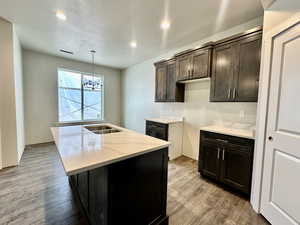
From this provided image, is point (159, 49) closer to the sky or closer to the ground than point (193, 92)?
closer to the sky

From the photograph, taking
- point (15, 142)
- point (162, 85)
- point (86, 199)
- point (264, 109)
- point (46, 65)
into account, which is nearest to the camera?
point (86, 199)

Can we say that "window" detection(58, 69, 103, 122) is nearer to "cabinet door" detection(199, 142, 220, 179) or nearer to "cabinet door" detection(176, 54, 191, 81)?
"cabinet door" detection(176, 54, 191, 81)

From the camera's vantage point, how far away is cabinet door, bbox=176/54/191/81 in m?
2.96

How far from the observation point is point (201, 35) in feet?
9.55

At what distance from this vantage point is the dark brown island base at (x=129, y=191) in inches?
43.6

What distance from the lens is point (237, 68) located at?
2.23 meters

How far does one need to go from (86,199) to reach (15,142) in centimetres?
248

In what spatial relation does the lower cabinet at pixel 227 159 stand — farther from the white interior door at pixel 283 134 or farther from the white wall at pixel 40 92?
the white wall at pixel 40 92

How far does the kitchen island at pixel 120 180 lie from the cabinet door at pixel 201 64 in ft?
6.16

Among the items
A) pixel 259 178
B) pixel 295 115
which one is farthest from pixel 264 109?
pixel 259 178

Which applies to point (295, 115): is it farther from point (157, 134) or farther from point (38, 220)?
point (38, 220)

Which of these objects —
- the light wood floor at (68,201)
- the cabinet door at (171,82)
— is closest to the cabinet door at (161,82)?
the cabinet door at (171,82)

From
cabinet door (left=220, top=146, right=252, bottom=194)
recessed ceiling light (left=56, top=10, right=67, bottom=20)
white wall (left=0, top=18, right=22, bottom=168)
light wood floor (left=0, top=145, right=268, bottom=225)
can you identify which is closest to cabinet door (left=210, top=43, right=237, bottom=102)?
cabinet door (left=220, top=146, right=252, bottom=194)

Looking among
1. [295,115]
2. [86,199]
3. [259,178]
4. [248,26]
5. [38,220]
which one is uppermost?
[248,26]
